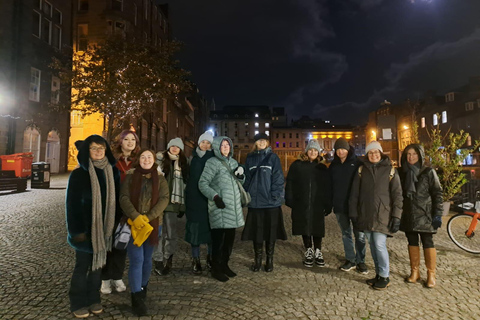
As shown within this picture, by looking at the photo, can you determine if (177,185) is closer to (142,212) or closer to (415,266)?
(142,212)

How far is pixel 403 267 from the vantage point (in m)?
4.99

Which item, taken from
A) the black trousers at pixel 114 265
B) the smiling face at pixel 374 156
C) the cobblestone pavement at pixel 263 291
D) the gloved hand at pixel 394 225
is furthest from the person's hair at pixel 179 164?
the gloved hand at pixel 394 225

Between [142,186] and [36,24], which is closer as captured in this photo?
[142,186]

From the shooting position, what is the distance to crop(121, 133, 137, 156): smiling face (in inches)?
164

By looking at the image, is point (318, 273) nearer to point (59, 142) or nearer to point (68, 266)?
point (68, 266)

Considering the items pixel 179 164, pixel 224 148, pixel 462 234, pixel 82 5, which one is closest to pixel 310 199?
pixel 224 148

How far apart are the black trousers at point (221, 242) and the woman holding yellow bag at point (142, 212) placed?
1178 millimetres

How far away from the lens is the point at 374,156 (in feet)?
15.0

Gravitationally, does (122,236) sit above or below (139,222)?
below

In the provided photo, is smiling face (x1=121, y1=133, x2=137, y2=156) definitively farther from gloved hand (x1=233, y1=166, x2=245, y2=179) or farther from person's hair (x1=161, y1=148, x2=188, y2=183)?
gloved hand (x1=233, y1=166, x2=245, y2=179)

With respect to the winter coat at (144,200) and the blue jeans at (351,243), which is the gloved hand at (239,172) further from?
the blue jeans at (351,243)

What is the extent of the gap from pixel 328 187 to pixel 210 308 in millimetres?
2928

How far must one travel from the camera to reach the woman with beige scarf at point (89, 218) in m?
3.10

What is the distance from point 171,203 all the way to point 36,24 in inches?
939
